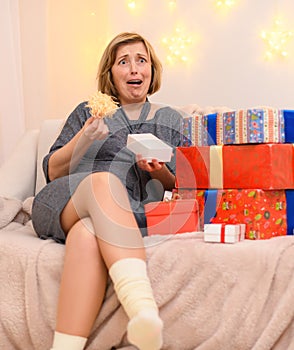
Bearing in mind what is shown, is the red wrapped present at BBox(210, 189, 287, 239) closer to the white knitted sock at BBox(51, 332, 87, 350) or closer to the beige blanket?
the beige blanket

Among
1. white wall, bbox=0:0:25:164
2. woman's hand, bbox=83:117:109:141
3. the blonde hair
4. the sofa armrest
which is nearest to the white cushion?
the sofa armrest

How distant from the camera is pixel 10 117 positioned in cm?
220

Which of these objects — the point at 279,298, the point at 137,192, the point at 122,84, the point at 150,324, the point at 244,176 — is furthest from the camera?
the point at 122,84

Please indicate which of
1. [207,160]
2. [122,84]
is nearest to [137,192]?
[207,160]

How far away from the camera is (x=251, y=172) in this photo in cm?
130

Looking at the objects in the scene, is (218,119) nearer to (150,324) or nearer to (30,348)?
(150,324)

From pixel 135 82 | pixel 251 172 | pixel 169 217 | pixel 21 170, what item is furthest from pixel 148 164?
pixel 21 170

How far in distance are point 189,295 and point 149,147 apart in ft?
1.30

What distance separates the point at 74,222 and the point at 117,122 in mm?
411

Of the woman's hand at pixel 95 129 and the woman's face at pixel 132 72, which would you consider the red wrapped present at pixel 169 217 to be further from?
the woman's face at pixel 132 72

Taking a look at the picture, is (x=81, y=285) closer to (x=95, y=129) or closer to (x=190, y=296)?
(x=190, y=296)

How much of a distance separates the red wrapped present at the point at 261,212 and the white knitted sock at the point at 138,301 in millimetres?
330

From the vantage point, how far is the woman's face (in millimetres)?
1596

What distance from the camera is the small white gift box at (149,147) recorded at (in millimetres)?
1332
